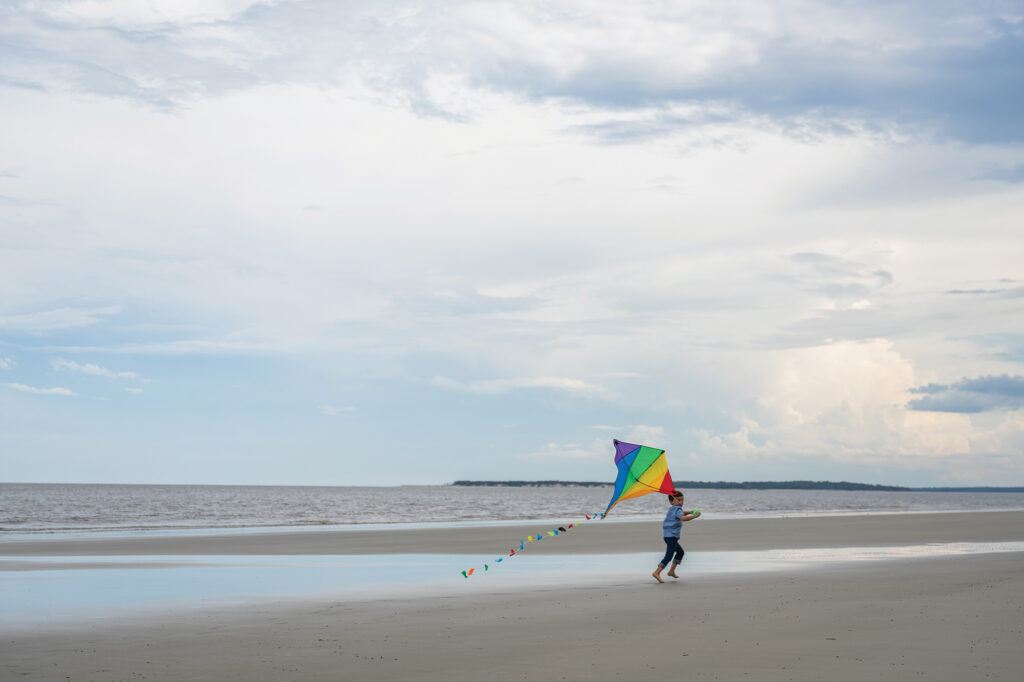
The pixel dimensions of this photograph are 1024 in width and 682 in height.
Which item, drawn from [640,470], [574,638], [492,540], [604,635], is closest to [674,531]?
[640,470]

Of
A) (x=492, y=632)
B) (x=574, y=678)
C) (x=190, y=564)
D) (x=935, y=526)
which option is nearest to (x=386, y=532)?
(x=190, y=564)

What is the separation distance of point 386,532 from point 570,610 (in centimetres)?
2693

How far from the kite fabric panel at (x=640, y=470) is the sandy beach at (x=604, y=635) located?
2.02 meters

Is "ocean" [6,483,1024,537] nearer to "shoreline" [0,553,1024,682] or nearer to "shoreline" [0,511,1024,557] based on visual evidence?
"shoreline" [0,511,1024,557]

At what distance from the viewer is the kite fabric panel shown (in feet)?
68.5

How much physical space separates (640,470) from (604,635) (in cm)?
858

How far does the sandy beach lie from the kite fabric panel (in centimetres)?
202

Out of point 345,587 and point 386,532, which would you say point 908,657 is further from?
point 386,532

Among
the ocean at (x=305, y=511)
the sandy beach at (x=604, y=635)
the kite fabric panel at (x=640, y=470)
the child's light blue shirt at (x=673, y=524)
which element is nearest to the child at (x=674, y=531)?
the child's light blue shirt at (x=673, y=524)

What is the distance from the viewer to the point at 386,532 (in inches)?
1609

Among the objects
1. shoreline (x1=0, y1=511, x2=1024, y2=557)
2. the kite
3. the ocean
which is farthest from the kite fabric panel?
the ocean

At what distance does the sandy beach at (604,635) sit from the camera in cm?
1052

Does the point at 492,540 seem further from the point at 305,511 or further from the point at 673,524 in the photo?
the point at 305,511

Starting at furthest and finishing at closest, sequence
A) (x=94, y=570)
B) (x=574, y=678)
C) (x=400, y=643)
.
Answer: (x=94, y=570), (x=400, y=643), (x=574, y=678)
